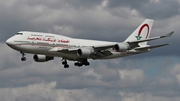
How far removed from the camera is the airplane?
99.4 m

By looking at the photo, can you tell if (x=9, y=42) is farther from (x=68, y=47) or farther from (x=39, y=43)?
(x=68, y=47)

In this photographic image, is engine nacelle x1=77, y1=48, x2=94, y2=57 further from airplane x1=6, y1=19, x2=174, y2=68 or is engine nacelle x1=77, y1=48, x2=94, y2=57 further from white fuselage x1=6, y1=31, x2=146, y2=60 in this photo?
white fuselage x1=6, y1=31, x2=146, y2=60

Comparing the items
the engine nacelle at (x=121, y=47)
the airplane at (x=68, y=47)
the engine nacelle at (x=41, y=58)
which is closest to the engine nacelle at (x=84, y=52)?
the airplane at (x=68, y=47)

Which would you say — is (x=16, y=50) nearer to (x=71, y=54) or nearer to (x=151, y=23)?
(x=71, y=54)

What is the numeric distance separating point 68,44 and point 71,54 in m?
2.17

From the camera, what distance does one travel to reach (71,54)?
10312 centimetres

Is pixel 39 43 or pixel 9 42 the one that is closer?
pixel 9 42

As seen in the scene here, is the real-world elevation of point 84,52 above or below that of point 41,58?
above

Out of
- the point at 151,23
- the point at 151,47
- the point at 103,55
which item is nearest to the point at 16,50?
the point at 103,55

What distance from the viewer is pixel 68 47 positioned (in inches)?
4094

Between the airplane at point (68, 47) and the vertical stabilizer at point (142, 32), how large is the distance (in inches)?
216

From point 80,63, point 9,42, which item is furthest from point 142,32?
point 9,42

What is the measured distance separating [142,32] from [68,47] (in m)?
20.5

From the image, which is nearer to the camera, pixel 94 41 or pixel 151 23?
pixel 94 41
